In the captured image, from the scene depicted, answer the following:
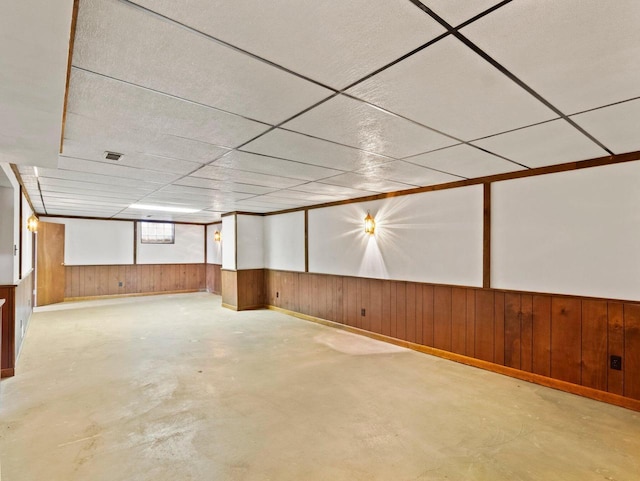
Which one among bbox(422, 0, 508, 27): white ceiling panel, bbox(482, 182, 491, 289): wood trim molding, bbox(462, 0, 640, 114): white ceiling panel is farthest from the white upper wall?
bbox(482, 182, 491, 289): wood trim molding

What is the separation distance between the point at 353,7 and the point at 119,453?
295cm

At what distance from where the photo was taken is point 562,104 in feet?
→ 6.67

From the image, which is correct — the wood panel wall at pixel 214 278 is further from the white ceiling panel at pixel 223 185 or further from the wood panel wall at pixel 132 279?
the white ceiling panel at pixel 223 185

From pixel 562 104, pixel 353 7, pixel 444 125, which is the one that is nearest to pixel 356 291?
pixel 444 125

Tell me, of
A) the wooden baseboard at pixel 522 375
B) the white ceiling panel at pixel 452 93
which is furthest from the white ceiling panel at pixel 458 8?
the wooden baseboard at pixel 522 375

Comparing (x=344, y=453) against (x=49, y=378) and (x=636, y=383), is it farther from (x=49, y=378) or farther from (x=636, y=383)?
(x=49, y=378)

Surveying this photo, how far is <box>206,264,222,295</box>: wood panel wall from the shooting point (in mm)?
10448

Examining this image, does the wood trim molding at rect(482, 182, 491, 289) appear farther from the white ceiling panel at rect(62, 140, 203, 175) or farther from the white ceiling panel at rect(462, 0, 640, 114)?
the white ceiling panel at rect(62, 140, 203, 175)

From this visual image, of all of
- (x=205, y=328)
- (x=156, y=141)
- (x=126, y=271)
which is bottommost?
(x=205, y=328)

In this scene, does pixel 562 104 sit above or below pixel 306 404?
above

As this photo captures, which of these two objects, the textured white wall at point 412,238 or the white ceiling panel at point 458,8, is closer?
the white ceiling panel at point 458,8

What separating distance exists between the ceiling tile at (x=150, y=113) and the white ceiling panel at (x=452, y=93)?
96 centimetres

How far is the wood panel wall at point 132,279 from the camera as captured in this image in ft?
30.4

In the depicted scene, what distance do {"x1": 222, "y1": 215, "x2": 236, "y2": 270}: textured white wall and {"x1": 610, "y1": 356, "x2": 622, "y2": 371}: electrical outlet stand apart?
257 inches
